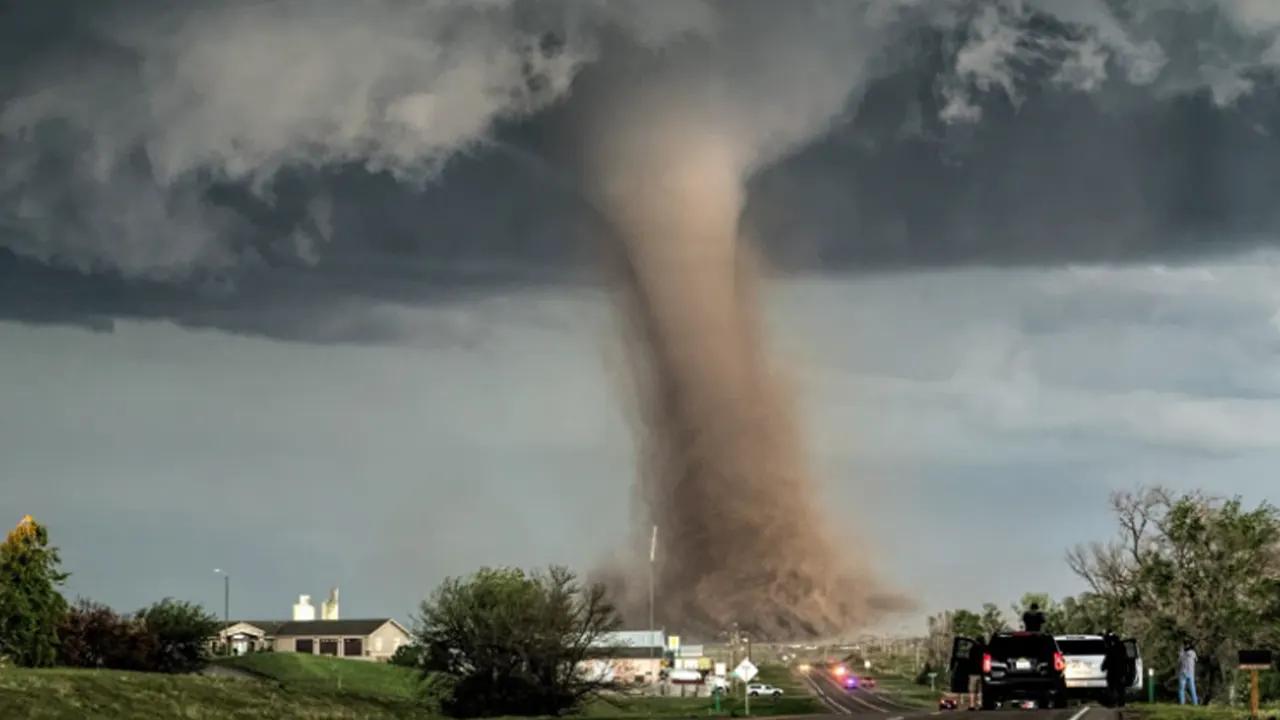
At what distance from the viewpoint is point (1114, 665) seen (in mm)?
64938

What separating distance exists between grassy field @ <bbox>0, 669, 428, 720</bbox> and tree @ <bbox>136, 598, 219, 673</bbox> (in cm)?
5503

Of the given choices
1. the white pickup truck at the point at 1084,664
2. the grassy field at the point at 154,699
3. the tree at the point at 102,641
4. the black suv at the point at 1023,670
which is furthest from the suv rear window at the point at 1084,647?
the tree at the point at 102,641

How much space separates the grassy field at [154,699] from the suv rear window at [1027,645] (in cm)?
2619

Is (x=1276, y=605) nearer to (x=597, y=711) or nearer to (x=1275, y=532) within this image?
(x=1275, y=532)

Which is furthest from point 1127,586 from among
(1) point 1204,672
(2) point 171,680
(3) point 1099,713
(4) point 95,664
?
(4) point 95,664

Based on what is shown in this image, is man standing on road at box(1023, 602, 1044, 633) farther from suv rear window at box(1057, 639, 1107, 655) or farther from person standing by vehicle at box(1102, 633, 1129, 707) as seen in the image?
person standing by vehicle at box(1102, 633, 1129, 707)

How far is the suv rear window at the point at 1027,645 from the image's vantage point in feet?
193

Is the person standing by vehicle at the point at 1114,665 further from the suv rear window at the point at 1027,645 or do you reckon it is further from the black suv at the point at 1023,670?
the suv rear window at the point at 1027,645

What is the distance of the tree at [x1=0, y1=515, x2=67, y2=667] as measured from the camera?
311ft

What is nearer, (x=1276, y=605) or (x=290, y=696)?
(x=290, y=696)

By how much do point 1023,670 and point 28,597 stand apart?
5750cm

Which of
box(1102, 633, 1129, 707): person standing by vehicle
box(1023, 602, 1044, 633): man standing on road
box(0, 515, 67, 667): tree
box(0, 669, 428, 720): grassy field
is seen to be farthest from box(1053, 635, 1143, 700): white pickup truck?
box(0, 515, 67, 667): tree

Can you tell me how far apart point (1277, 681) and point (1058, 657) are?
1838 inches

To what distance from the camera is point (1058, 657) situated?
193 ft
